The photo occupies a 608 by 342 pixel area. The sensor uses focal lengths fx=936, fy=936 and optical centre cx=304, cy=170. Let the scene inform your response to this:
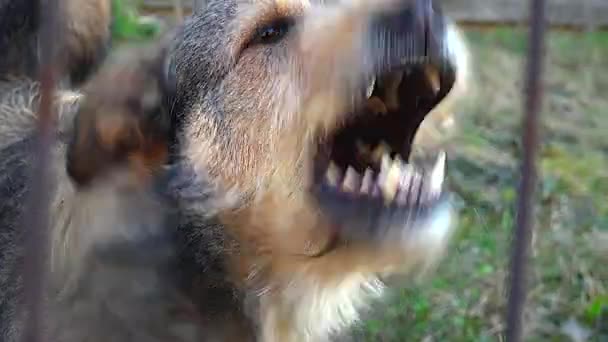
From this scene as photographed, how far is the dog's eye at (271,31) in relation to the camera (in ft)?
7.51

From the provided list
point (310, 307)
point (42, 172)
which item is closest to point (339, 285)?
point (310, 307)

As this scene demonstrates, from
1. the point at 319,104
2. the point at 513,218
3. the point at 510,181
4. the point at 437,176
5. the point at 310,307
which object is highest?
the point at 319,104

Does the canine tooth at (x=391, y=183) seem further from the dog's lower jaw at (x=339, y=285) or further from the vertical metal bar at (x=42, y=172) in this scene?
the vertical metal bar at (x=42, y=172)

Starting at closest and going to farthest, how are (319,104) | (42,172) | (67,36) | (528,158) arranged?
(528,158) → (42,172) → (319,104) → (67,36)

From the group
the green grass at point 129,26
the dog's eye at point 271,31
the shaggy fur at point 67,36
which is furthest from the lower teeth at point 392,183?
the green grass at point 129,26

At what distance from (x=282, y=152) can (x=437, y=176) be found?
1.20ft

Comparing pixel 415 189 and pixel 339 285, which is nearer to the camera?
pixel 415 189

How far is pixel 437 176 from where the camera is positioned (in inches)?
85.8

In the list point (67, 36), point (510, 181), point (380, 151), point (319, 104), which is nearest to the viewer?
point (319, 104)

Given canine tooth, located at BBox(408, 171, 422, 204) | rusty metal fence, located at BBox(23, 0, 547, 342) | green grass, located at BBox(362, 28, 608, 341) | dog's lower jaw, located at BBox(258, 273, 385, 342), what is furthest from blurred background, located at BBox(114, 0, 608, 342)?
rusty metal fence, located at BBox(23, 0, 547, 342)

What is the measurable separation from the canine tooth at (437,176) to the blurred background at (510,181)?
0.13 m

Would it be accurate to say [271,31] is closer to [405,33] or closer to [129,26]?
[405,33]

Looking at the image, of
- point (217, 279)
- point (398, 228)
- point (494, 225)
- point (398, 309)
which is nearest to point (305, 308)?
point (217, 279)

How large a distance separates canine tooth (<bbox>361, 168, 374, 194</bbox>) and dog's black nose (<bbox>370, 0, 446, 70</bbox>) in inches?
10.1
